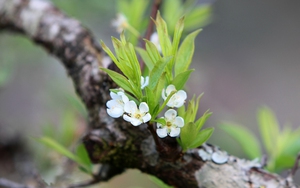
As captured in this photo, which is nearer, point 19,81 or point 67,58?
point 67,58

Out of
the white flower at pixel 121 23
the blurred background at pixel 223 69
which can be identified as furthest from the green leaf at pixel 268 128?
the blurred background at pixel 223 69

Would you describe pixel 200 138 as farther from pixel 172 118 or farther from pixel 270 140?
pixel 270 140

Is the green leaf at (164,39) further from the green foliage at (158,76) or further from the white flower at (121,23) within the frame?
the white flower at (121,23)

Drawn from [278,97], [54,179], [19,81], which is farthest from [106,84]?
[278,97]

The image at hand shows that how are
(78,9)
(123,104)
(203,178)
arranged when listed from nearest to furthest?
(123,104), (203,178), (78,9)

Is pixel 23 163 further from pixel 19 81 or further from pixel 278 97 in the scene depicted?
pixel 278 97

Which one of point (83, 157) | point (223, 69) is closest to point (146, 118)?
point (83, 157)
